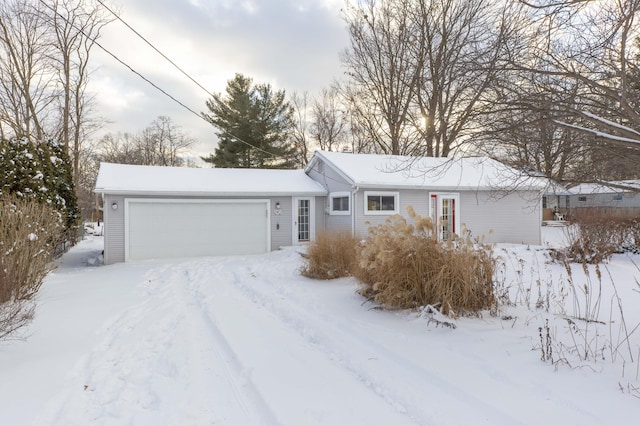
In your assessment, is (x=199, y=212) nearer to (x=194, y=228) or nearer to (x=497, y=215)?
(x=194, y=228)

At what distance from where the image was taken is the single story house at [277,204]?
38.1 ft

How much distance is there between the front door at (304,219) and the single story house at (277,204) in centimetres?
4

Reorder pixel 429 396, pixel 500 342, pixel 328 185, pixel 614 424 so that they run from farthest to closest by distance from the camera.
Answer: pixel 328 185 < pixel 500 342 < pixel 429 396 < pixel 614 424

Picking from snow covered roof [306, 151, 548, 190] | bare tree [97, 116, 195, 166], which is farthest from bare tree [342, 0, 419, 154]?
bare tree [97, 116, 195, 166]

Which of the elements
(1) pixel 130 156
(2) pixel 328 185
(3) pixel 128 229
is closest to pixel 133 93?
(3) pixel 128 229

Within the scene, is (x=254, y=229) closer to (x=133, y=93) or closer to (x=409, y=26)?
(x=133, y=93)

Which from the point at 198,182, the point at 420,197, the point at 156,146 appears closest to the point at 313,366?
the point at 198,182

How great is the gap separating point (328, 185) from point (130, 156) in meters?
26.7

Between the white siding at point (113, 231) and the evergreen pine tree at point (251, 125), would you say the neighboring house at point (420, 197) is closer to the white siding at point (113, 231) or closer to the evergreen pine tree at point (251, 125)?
the white siding at point (113, 231)

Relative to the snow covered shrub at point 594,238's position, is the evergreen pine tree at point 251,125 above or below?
above

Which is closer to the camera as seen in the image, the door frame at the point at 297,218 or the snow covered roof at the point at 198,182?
the snow covered roof at the point at 198,182

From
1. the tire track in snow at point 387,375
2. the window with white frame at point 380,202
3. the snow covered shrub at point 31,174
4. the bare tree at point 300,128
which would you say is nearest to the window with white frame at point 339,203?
the window with white frame at point 380,202

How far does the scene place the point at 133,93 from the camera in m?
12.8

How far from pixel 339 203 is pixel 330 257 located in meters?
5.77
